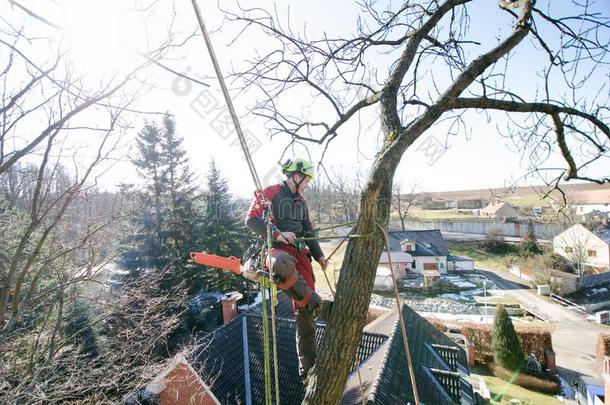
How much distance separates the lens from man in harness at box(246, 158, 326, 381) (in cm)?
278

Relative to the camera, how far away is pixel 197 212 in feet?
59.9

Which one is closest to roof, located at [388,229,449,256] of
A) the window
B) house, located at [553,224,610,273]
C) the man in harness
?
the window

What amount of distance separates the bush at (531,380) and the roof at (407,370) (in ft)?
12.9

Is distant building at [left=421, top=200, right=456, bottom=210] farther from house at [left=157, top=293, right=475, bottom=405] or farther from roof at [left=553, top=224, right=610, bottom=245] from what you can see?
house at [left=157, top=293, right=475, bottom=405]

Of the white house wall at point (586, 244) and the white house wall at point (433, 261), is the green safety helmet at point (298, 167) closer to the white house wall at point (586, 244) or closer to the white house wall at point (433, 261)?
the white house wall at point (433, 261)

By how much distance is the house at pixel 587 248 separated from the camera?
1008 inches

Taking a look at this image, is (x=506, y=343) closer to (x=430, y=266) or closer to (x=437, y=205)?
(x=430, y=266)

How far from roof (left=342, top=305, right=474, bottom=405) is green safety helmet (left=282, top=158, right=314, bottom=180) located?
4.55 metres

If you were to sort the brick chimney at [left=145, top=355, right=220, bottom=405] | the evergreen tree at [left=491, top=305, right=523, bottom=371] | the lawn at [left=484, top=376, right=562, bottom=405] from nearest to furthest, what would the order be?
the brick chimney at [left=145, top=355, right=220, bottom=405] < the lawn at [left=484, top=376, right=562, bottom=405] < the evergreen tree at [left=491, top=305, right=523, bottom=371]

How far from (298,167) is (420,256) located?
26.4 meters

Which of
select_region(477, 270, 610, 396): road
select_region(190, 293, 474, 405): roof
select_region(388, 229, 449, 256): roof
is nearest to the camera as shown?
select_region(190, 293, 474, 405): roof

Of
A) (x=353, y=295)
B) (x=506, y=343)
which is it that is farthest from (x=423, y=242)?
(x=353, y=295)

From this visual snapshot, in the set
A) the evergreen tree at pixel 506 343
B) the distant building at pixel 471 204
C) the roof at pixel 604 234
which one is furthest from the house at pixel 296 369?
the distant building at pixel 471 204

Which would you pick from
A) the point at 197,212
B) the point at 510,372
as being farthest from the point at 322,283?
the point at 510,372
